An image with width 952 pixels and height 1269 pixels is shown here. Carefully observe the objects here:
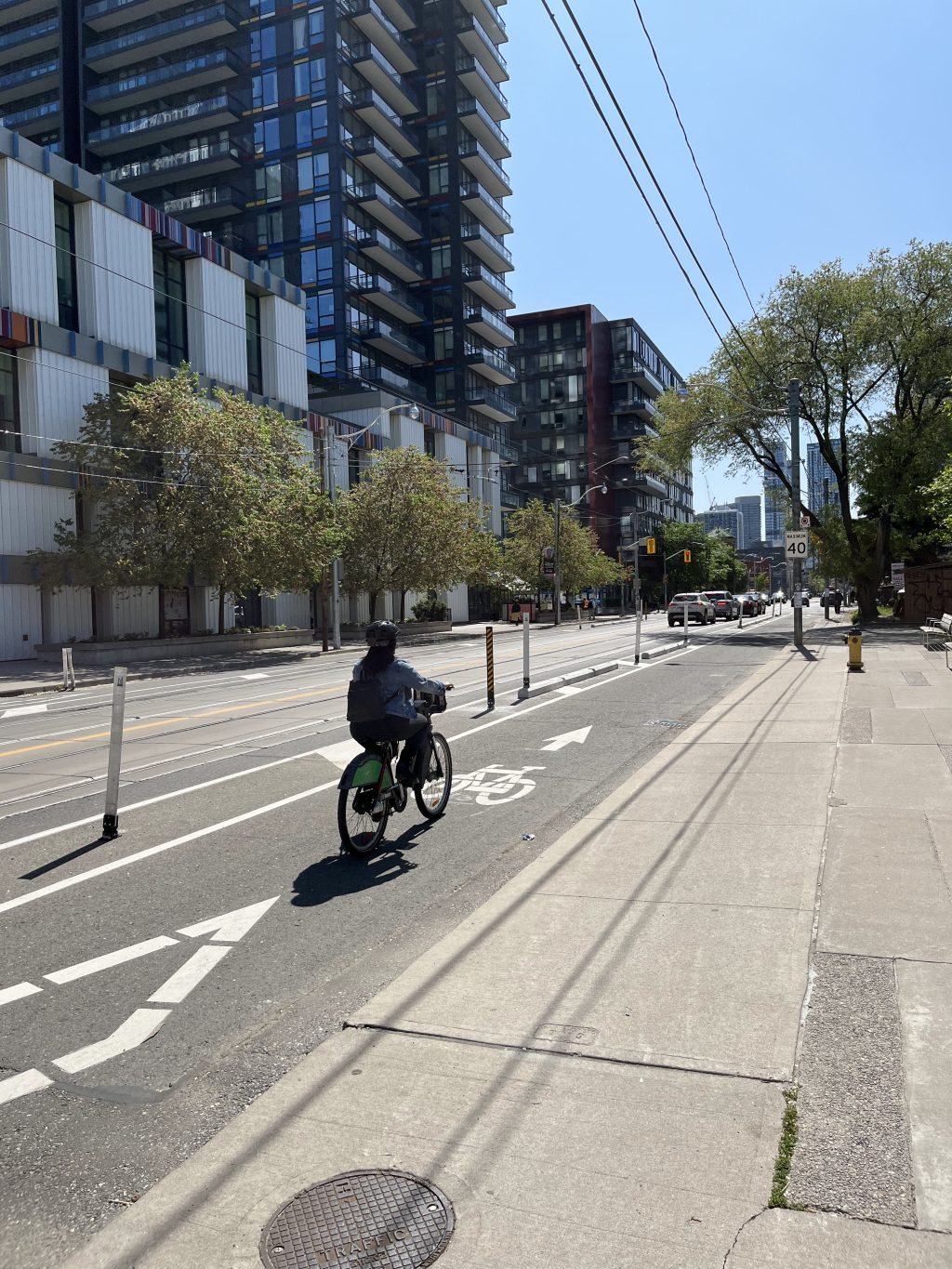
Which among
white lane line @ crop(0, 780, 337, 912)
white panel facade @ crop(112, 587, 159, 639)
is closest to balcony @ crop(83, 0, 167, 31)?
white panel facade @ crop(112, 587, 159, 639)

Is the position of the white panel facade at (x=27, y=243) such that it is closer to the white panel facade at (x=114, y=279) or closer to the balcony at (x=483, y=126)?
the white panel facade at (x=114, y=279)

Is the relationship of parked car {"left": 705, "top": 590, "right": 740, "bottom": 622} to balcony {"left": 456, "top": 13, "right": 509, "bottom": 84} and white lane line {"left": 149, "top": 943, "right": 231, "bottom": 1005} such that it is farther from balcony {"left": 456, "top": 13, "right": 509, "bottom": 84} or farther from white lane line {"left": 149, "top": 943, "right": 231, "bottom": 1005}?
white lane line {"left": 149, "top": 943, "right": 231, "bottom": 1005}

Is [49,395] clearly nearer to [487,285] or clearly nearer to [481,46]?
[487,285]

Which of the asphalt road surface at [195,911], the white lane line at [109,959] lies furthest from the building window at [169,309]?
the white lane line at [109,959]

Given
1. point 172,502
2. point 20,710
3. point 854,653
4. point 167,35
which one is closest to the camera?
point 20,710

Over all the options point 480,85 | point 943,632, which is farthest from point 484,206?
point 943,632

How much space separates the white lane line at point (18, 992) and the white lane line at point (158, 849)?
128 cm

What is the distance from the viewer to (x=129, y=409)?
32.5m

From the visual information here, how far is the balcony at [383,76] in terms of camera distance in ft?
202

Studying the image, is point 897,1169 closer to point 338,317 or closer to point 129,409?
point 129,409

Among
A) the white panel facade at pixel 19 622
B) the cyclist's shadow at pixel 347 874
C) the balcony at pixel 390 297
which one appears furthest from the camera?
the balcony at pixel 390 297

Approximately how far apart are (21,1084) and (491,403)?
7413 cm

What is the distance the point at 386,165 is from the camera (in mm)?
63438

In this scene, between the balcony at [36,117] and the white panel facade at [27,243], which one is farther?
the balcony at [36,117]
